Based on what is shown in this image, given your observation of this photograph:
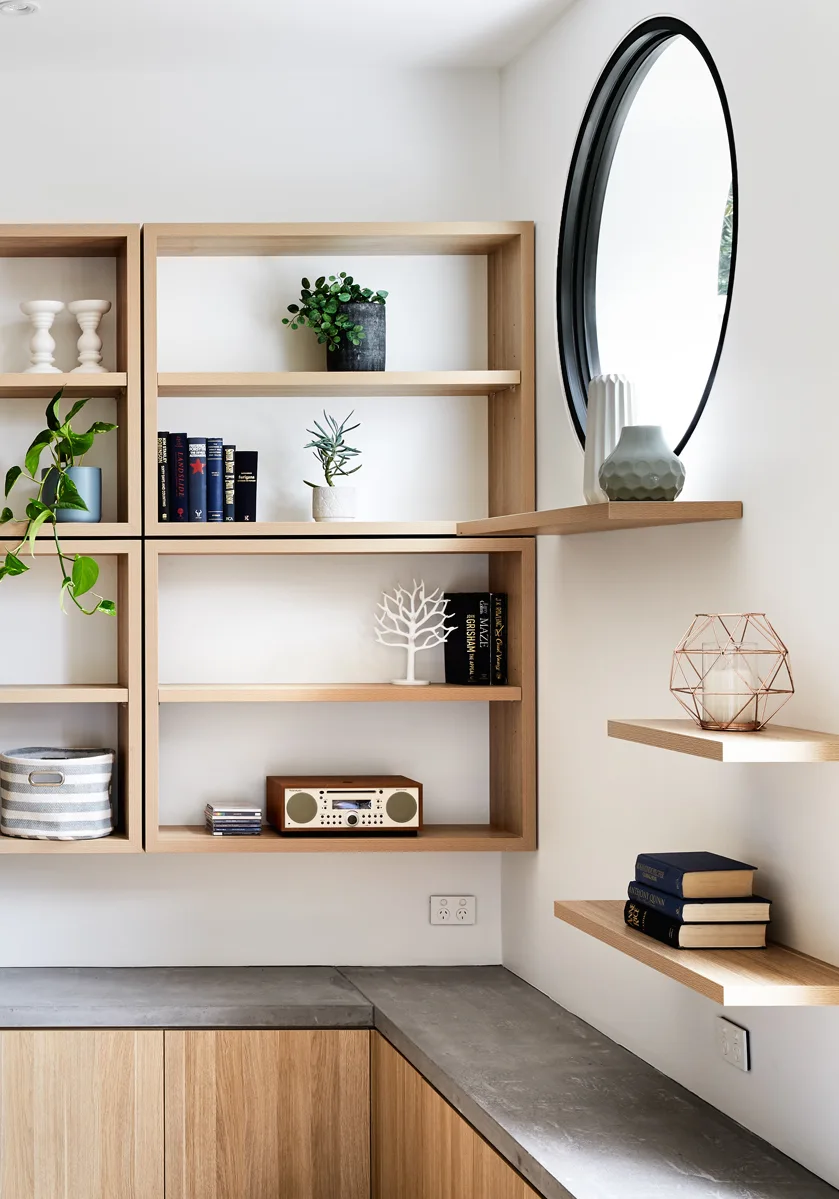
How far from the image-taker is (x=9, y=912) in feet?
9.55

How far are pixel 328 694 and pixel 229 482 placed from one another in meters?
0.55

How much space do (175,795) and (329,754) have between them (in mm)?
389

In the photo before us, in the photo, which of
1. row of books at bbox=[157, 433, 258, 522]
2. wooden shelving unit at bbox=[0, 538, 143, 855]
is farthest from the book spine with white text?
wooden shelving unit at bbox=[0, 538, 143, 855]

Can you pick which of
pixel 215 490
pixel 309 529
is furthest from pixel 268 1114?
pixel 215 490

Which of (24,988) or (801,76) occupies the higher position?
(801,76)

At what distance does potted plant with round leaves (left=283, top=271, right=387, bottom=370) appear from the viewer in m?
2.79

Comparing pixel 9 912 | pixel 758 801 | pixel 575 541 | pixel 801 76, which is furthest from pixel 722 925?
pixel 9 912

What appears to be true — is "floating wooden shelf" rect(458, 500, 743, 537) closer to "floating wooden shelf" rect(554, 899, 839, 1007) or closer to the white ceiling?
"floating wooden shelf" rect(554, 899, 839, 1007)

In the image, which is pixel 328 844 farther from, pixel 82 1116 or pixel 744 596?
pixel 744 596

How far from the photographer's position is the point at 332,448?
9.30ft

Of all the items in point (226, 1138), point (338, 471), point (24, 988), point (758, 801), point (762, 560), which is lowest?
point (226, 1138)

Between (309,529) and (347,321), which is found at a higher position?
(347,321)

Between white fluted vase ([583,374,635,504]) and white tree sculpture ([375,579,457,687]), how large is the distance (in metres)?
0.88

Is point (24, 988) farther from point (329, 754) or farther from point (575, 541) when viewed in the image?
point (575, 541)
